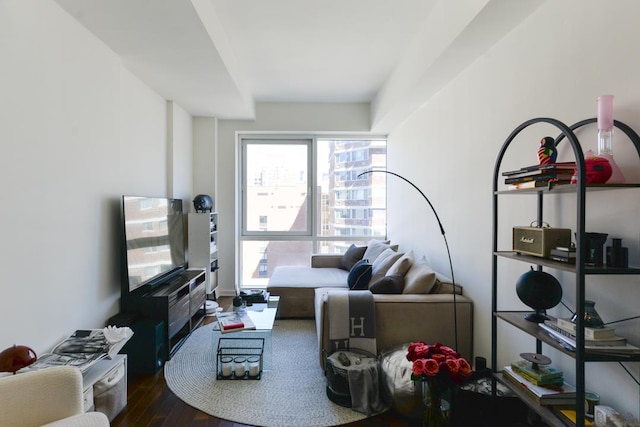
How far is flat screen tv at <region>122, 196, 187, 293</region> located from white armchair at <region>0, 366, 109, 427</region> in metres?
1.41

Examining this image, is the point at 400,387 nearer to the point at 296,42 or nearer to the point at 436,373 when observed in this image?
the point at 436,373

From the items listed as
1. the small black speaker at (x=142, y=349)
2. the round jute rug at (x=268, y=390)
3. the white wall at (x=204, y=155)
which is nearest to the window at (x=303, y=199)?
the white wall at (x=204, y=155)

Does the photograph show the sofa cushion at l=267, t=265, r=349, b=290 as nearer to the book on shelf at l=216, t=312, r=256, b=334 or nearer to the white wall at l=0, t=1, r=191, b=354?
the book on shelf at l=216, t=312, r=256, b=334

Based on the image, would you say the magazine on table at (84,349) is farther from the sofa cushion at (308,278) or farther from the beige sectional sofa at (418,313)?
the sofa cushion at (308,278)

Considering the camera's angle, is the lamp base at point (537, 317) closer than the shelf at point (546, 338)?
No

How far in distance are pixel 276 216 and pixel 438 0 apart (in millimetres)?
3630

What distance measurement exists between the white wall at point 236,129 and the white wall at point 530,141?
1711mm

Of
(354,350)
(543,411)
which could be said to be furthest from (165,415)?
(543,411)

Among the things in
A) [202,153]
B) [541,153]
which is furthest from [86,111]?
[541,153]

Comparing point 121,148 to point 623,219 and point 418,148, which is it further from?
point 623,219

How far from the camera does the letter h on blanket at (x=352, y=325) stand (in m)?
2.39

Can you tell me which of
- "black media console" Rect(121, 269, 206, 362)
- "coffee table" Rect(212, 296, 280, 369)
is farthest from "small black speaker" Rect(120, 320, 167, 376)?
"coffee table" Rect(212, 296, 280, 369)

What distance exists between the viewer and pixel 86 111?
7.77 feet

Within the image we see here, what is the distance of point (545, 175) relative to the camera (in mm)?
1411
